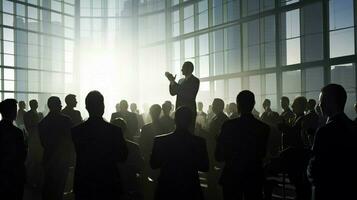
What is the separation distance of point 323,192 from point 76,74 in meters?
16.4

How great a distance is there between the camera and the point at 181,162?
3.42m

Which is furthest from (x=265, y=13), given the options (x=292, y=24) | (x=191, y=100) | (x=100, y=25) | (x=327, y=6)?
(x=191, y=100)

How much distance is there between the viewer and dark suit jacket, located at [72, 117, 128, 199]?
140 inches

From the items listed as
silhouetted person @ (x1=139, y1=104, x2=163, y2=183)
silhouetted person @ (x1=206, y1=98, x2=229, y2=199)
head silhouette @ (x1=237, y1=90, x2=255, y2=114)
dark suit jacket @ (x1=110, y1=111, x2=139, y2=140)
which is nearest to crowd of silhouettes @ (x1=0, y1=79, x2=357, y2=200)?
head silhouette @ (x1=237, y1=90, x2=255, y2=114)

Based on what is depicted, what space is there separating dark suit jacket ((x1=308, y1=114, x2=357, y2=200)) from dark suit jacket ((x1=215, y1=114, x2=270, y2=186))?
0.86 metres

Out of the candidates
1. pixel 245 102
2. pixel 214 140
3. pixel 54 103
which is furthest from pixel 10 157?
pixel 214 140

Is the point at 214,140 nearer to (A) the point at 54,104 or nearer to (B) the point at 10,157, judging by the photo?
(A) the point at 54,104

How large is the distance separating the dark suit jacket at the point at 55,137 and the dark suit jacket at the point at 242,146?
Result: 2.67 metres

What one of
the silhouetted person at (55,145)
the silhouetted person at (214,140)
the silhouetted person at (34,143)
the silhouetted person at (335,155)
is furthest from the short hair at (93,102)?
the silhouetted person at (34,143)

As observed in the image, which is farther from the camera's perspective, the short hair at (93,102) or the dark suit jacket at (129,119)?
the dark suit jacket at (129,119)

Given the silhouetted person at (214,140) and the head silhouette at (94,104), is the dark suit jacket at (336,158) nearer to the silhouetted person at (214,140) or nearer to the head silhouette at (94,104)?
the head silhouette at (94,104)

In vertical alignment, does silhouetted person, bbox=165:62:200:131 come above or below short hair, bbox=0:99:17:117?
above

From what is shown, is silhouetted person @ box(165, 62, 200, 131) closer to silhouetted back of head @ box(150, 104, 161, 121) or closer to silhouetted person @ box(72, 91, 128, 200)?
silhouetted back of head @ box(150, 104, 161, 121)

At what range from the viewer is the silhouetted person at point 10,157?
447cm
